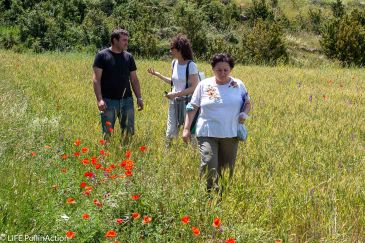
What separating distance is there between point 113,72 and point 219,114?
1.85 meters

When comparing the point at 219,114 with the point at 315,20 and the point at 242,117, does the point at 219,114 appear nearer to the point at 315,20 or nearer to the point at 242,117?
the point at 242,117

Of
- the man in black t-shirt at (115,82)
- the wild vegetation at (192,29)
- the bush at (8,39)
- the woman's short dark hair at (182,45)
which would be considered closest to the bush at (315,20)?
the wild vegetation at (192,29)

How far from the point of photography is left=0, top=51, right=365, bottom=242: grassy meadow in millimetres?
3176

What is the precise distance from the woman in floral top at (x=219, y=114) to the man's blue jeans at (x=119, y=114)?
1575 mm

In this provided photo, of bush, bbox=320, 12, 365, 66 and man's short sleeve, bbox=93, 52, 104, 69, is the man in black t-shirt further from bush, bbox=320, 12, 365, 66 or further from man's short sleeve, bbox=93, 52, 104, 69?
bush, bbox=320, 12, 365, 66

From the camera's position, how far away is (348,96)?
10883mm

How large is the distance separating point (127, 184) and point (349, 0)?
168 feet

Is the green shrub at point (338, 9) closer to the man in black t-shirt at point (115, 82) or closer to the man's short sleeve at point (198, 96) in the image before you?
the man in black t-shirt at point (115, 82)

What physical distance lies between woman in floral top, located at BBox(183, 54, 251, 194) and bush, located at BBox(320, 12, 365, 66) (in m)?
21.2

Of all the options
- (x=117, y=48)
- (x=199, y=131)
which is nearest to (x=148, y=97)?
(x=117, y=48)

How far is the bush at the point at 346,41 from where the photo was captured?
23.8 meters

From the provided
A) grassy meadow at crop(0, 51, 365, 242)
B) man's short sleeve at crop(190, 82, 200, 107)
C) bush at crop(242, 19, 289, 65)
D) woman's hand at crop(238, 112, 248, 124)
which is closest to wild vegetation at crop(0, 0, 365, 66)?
bush at crop(242, 19, 289, 65)

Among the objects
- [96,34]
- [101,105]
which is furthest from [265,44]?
[101,105]

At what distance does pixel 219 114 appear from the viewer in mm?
4215
